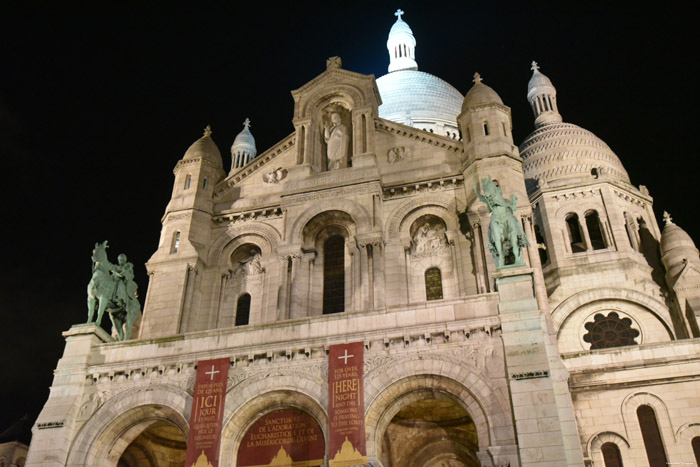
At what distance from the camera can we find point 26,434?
49781 millimetres

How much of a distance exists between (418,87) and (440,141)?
1224 inches

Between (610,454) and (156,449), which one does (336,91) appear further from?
(610,454)

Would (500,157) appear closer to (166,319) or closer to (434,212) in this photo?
(434,212)

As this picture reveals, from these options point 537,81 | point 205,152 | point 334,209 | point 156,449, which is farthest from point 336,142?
point 537,81

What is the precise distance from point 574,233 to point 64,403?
3152 centimetres

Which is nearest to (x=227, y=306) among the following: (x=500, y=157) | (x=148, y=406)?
(x=148, y=406)

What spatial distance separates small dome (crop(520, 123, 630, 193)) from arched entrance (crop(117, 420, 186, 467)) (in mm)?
27359

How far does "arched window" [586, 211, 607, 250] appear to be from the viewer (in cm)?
4088

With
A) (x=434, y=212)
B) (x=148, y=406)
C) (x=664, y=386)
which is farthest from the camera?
(x=434, y=212)

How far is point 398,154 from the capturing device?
107ft

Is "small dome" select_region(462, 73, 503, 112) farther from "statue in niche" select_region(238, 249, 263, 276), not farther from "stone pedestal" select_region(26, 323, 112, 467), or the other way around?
"stone pedestal" select_region(26, 323, 112, 467)

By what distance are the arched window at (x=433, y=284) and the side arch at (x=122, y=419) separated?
11.4 m

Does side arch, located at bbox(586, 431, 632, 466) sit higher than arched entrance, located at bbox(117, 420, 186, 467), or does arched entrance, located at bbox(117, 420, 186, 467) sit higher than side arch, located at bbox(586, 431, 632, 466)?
side arch, located at bbox(586, 431, 632, 466)

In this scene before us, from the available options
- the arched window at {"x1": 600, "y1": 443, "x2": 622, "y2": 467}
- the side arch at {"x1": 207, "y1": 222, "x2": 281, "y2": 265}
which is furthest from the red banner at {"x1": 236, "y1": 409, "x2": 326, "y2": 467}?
the arched window at {"x1": 600, "y1": 443, "x2": 622, "y2": 467}
